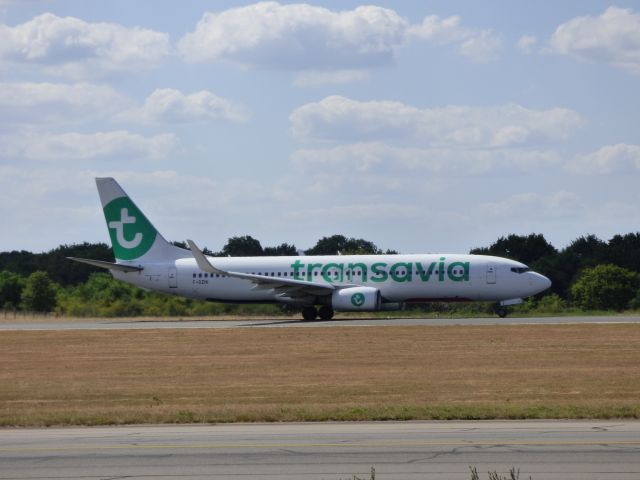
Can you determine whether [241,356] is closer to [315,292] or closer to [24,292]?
[315,292]

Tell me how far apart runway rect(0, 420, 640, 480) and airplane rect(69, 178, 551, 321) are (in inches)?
1356

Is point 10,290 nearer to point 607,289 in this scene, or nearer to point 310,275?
point 310,275

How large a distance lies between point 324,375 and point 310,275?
27.1 metres

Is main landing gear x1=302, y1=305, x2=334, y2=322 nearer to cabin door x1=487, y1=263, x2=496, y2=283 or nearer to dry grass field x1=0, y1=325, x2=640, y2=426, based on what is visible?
cabin door x1=487, y1=263, x2=496, y2=283

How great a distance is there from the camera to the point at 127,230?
57750mm

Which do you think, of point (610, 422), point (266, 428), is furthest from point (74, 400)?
point (610, 422)

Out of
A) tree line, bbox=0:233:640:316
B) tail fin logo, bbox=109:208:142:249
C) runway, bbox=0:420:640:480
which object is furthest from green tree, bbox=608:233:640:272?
runway, bbox=0:420:640:480

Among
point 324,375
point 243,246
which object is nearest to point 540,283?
point 324,375

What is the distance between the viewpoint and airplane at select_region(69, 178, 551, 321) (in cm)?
5244

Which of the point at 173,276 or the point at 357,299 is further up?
the point at 173,276

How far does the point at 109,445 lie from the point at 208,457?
2104 mm

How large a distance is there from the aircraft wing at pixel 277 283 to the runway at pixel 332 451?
111ft

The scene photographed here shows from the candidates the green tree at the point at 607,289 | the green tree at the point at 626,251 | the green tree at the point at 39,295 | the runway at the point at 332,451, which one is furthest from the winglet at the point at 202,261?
the green tree at the point at 626,251

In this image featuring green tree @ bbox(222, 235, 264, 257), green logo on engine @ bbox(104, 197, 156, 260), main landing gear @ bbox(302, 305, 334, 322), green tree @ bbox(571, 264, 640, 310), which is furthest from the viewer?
green tree @ bbox(222, 235, 264, 257)
